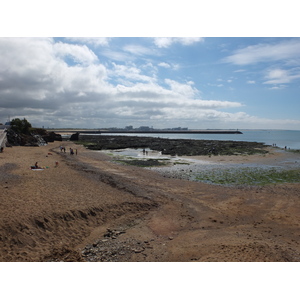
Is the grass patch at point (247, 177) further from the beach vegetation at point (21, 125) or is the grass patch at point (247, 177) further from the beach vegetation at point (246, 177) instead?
the beach vegetation at point (21, 125)

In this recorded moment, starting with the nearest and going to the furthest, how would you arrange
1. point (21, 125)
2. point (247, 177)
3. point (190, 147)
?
point (247, 177), point (190, 147), point (21, 125)

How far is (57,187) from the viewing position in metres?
16.0

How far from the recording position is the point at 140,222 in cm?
1230

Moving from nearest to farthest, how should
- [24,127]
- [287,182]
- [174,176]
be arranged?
1. [287,182]
2. [174,176]
3. [24,127]

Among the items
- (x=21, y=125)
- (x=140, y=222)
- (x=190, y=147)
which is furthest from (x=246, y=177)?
(x=21, y=125)

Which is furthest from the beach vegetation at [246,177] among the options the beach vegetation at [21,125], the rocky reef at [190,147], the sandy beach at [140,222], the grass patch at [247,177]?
the beach vegetation at [21,125]

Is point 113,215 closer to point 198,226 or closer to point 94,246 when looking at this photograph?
point 94,246

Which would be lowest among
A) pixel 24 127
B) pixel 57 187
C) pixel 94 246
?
pixel 94 246

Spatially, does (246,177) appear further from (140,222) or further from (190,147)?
(190,147)

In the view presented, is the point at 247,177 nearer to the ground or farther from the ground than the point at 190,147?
nearer to the ground

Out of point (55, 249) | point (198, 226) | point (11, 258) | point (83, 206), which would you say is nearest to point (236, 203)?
point (198, 226)

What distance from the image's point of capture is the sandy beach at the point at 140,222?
341 inches

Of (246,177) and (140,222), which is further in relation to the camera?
(246,177)

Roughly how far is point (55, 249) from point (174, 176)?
17.0 metres
